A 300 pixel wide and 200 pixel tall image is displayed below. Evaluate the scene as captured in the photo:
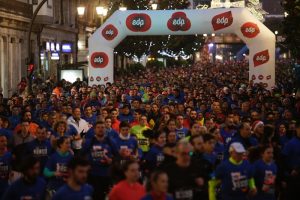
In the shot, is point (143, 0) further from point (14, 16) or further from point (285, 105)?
point (285, 105)

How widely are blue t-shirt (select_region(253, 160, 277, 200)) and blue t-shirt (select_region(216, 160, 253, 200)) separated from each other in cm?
25

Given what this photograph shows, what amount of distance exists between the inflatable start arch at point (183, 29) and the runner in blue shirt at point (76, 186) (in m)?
23.4

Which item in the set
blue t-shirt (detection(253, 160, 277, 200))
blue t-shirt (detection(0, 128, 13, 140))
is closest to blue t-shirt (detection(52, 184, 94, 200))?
blue t-shirt (detection(253, 160, 277, 200))

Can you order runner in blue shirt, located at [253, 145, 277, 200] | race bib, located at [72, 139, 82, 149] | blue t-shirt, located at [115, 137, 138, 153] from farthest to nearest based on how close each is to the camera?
race bib, located at [72, 139, 82, 149] < blue t-shirt, located at [115, 137, 138, 153] < runner in blue shirt, located at [253, 145, 277, 200]

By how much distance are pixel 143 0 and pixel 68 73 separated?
66.6 feet

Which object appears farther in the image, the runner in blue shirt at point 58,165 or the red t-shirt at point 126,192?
the runner in blue shirt at point 58,165

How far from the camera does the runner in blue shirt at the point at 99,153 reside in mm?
11391

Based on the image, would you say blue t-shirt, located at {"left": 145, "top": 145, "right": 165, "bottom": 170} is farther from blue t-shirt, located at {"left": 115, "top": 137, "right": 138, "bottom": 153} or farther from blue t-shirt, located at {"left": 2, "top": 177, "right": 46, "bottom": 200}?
blue t-shirt, located at {"left": 2, "top": 177, "right": 46, "bottom": 200}

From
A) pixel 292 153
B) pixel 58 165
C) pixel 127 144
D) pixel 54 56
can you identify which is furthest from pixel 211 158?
pixel 54 56

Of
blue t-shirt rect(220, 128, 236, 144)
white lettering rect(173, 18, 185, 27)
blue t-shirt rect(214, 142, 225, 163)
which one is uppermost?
white lettering rect(173, 18, 185, 27)

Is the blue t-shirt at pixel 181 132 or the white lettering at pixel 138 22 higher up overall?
the white lettering at pixel 138 22

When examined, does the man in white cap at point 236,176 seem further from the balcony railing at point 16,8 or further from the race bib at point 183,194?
the balcony railing at point 16,8

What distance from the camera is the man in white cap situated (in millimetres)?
9484

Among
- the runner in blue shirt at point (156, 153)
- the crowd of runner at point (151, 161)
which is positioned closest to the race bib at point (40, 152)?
the crowd of runner at point (151, 161)
